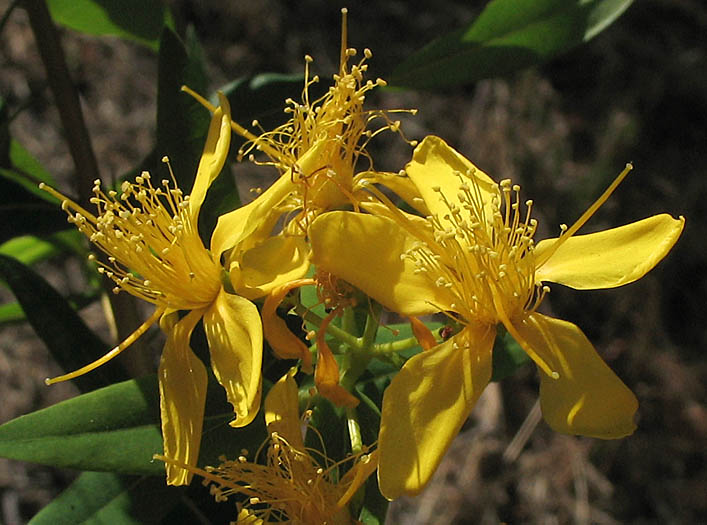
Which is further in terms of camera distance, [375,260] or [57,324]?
[57,324]

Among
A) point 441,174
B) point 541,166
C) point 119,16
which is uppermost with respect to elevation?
point 119,16

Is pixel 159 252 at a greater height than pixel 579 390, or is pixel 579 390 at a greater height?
pixel 159 252

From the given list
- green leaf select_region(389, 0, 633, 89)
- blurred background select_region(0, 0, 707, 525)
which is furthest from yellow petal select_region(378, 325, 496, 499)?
blurred background select_region(0, 0, 707, 525)

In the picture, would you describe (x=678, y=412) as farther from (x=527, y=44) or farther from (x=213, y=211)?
(x=213, y=211)

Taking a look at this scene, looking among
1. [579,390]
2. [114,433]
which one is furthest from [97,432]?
[579,390]

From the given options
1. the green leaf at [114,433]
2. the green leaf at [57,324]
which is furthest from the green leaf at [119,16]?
the green leaf at [114,433]

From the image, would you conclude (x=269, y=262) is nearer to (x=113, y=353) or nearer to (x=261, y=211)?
(x=261, y=211)

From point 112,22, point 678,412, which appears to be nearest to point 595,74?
point 678,412

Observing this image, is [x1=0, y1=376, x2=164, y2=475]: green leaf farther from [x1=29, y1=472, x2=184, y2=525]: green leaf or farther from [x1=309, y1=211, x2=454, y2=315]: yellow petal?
[x1=309, y1=211, x2=454, y2=315]: yellow petal
